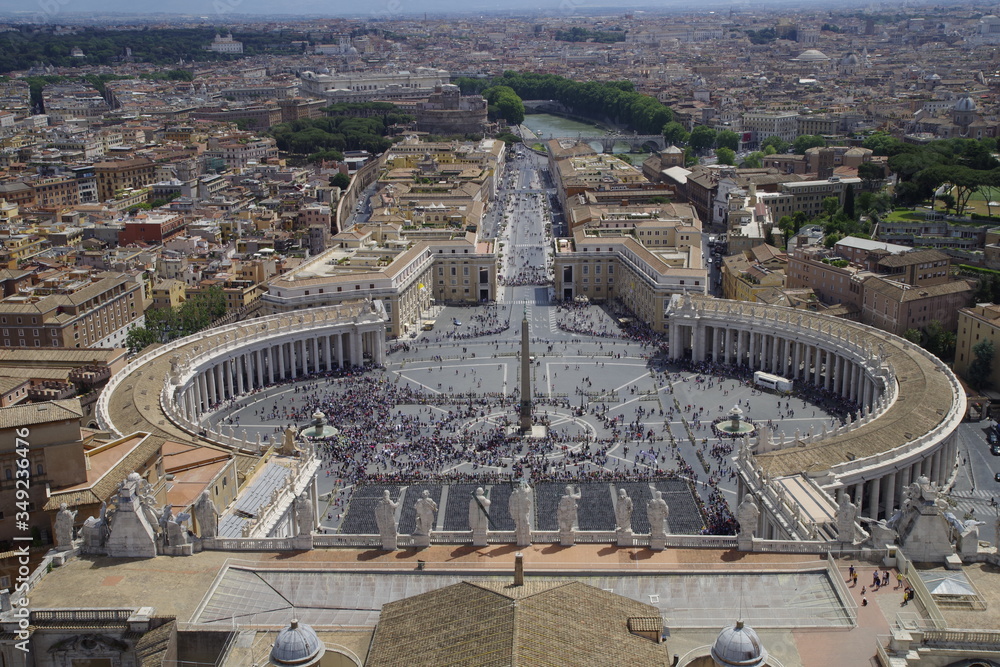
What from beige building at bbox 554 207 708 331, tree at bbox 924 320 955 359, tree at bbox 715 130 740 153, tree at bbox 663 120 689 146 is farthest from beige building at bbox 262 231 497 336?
tree at bbox 663 120 689 146

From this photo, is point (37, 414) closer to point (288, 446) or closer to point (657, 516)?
point (288, 446)

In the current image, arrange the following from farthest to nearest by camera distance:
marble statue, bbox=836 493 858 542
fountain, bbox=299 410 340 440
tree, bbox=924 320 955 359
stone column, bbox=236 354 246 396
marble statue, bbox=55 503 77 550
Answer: tree, bbox=924 320 955 359, stone column, bbox=236 354 246 396, fountain, bbox=299 410 340 440, marble statue, bbox=836 493 858 542, marble statue, bbox=55 503 77 550

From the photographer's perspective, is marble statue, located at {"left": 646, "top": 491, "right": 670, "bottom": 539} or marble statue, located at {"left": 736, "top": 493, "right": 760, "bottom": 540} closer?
marble statue, located at {"left": 736, "top": 493, "right": 760, "bottom": 540}

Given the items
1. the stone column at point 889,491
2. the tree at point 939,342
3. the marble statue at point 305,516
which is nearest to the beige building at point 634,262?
the tree at point 939,342

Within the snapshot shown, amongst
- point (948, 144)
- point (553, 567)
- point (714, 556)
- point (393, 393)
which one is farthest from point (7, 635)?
point (948, 144)

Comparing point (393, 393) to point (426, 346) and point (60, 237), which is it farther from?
point (60, 237)

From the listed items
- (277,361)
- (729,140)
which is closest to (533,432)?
(277,361)

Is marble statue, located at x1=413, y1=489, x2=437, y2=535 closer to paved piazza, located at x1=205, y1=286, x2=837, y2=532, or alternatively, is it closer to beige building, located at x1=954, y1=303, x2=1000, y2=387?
paved piazza, located at x1=205, y1=286, x2=837, y2=532
